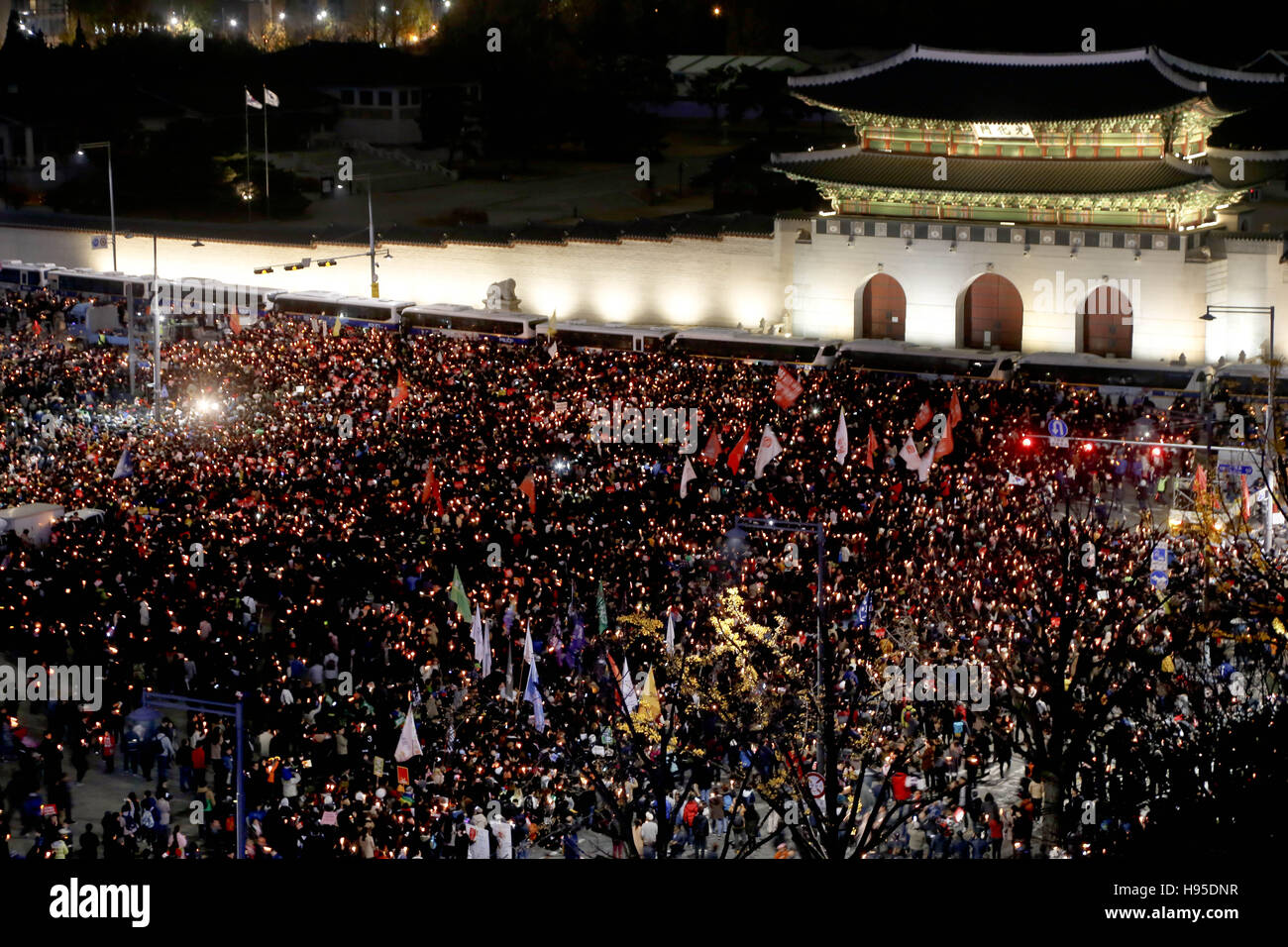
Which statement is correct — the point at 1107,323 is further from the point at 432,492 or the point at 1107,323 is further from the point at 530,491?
the point at 432,492

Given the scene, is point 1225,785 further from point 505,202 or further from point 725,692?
point 505,202

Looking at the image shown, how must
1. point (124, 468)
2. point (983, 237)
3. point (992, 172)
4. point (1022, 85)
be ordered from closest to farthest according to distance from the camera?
point (124, 468) → point (983, 237) → point (992, 172) → point (1022, 85)

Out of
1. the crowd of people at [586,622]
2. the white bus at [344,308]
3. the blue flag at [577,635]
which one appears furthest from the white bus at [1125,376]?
the blue flag at [577,635]

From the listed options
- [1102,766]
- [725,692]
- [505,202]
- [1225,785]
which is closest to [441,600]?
[725,692]

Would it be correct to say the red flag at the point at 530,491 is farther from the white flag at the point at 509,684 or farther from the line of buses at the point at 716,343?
the line of buses at the point at 716,343

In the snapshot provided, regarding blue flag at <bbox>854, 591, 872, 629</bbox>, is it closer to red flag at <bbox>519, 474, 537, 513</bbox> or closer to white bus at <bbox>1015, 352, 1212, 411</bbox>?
red flag at <bbox>519, 474, 537, 513</bbox>

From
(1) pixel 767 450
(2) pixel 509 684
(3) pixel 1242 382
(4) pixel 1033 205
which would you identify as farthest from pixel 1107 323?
(2) pixel 509 684

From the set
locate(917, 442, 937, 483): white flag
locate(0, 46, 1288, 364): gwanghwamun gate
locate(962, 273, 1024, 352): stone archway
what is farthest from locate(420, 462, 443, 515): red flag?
locate(962, 273, 1024, 352): stone archway
